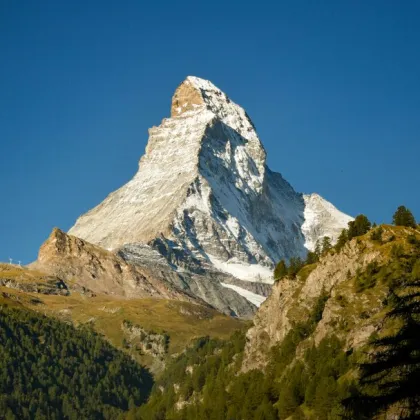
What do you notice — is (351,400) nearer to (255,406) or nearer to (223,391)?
(255,406)

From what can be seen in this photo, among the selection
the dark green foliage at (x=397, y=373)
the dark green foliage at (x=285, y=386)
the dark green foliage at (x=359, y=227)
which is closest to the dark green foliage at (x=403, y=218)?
the dark green foliage at (x=359, y=227)

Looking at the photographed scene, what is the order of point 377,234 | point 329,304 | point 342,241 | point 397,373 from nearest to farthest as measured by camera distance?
1. point 397,373
2. point 329,304
3. point 377,234
4. point 342,241

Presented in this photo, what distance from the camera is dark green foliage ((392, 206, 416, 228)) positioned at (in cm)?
18898

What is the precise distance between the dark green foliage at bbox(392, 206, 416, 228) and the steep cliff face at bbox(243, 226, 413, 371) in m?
13.7

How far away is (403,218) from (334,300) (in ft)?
141

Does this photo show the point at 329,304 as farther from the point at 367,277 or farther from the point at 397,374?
the point at 397,374

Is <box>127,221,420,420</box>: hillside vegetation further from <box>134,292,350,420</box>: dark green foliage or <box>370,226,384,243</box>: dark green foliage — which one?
<box>134,292,350,420</box>: dark green foliage

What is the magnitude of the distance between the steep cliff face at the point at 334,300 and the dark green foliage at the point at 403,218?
44.9 ft

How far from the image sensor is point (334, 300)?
155m

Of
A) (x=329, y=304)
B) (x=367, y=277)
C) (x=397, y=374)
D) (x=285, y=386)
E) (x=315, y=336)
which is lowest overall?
(x=397, y=374)

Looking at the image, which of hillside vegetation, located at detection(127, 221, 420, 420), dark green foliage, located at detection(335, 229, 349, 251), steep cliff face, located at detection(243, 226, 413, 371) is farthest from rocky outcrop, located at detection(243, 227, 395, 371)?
dark green foliage, located at detection(335, 229, 349, 251)

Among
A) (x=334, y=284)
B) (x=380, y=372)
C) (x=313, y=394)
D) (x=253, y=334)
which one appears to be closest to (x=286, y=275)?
(x=253, y=334)

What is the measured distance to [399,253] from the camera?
159m

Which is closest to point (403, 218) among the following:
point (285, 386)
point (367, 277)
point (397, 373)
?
point (367, 277)
